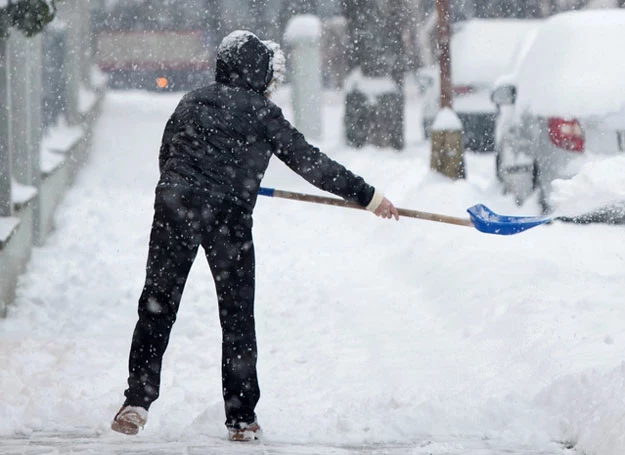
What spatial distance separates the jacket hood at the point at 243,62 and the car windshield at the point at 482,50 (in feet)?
39.0

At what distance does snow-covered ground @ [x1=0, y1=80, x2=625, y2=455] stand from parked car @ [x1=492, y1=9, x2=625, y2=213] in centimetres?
49

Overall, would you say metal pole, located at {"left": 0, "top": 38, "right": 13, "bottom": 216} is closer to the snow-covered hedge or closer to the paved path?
the snow-covered hedge

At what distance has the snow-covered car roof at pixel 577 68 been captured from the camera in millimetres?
8453

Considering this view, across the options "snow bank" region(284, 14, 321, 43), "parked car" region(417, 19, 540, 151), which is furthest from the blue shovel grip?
"snow bank" region(284, 14, 321, 43)

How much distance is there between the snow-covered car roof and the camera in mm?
8453

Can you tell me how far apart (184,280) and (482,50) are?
42.1ft

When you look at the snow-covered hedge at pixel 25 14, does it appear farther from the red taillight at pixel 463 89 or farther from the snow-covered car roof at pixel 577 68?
the red taillight at pixel 463 89

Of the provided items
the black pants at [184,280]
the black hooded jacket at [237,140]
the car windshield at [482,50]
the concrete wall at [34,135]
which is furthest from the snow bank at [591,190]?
the car windshield at [482,50]

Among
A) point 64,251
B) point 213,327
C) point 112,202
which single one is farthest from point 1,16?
point 112,202

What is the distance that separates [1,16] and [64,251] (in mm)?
3451

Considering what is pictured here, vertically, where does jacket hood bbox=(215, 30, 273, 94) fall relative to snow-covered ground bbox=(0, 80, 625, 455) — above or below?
above

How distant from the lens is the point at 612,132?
8.24 metres

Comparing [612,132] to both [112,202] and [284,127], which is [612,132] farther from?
[112,202]

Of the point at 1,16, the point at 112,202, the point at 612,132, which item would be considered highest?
the point at 1,16
